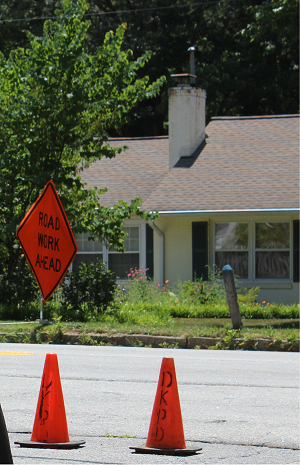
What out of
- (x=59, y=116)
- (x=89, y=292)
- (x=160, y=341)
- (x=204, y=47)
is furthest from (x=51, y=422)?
(x=204, y=47)

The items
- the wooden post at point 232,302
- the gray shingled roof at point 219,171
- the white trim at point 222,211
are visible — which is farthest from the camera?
the gray shingled roof at point 219,171

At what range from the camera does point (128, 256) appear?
67.1 ft

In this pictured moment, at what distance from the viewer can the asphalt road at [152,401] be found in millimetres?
5098

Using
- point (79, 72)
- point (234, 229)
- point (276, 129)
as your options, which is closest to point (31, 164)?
point (79, 72)

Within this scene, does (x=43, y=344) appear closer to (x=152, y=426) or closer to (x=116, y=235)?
(x=116, y=235)

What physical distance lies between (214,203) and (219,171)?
1939mm

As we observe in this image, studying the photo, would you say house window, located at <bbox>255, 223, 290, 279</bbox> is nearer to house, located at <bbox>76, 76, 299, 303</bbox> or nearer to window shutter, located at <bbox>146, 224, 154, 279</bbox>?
house, located at <bbox>76, 76, 299, 303</bbox>

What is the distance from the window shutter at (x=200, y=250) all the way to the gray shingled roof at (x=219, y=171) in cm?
75

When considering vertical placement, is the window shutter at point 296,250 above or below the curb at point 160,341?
above

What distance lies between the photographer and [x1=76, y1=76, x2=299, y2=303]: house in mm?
18281

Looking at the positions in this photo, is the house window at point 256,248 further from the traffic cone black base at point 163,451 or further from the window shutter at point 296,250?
the traffic cone black base at point 163,451

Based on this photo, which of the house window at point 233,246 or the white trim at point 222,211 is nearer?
the white trim at point 222,211

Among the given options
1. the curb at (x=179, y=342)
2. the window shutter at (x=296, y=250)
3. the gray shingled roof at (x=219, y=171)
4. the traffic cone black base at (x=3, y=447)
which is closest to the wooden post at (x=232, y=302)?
the curb at (x=179, y=342)

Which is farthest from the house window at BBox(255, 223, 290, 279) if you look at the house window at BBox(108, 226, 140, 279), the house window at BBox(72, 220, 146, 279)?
the house window at BBox(108, 226, 140, 279)
